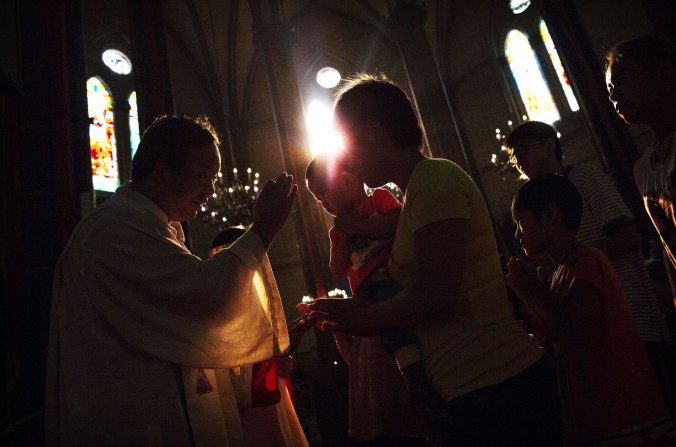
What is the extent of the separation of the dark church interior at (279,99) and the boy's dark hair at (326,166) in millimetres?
2118

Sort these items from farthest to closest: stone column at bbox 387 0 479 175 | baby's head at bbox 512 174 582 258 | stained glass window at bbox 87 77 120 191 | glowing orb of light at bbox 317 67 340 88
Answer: glowing orb of light at bbox 317 67 340 88
stained glass window at bbox 87 77 120 191
stone column at bbox 387 0 479 175
baby's head at bbox 512 174 582 258

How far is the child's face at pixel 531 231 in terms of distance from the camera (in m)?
1.66

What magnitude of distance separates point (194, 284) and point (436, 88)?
10.5 metres

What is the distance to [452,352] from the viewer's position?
957 mm

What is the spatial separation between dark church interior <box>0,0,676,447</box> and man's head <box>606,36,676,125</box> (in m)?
1.47

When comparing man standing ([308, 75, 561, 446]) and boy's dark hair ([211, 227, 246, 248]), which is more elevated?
boy's dark hair ([211, 227, 246, 248])

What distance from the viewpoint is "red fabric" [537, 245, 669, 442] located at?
4.27ft

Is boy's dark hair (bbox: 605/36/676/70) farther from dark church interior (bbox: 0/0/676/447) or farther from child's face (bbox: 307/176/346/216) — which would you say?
dark church interior (bbox: 0/0/676/447)

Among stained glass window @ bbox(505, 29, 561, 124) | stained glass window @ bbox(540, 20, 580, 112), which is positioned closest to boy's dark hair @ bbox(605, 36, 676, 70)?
stained glass window @ bbox(540, 20, 580, 112)

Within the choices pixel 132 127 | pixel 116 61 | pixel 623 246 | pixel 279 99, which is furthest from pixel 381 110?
pixel 116 61

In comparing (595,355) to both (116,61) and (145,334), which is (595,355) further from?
(116,61)

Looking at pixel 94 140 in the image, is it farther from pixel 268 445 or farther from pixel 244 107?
pixel 268 445

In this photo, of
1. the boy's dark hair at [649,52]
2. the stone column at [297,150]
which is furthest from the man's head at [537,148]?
the stone column at [297,150]

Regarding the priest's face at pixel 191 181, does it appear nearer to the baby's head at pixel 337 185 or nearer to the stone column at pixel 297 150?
the baby's head at pixel 337 185
